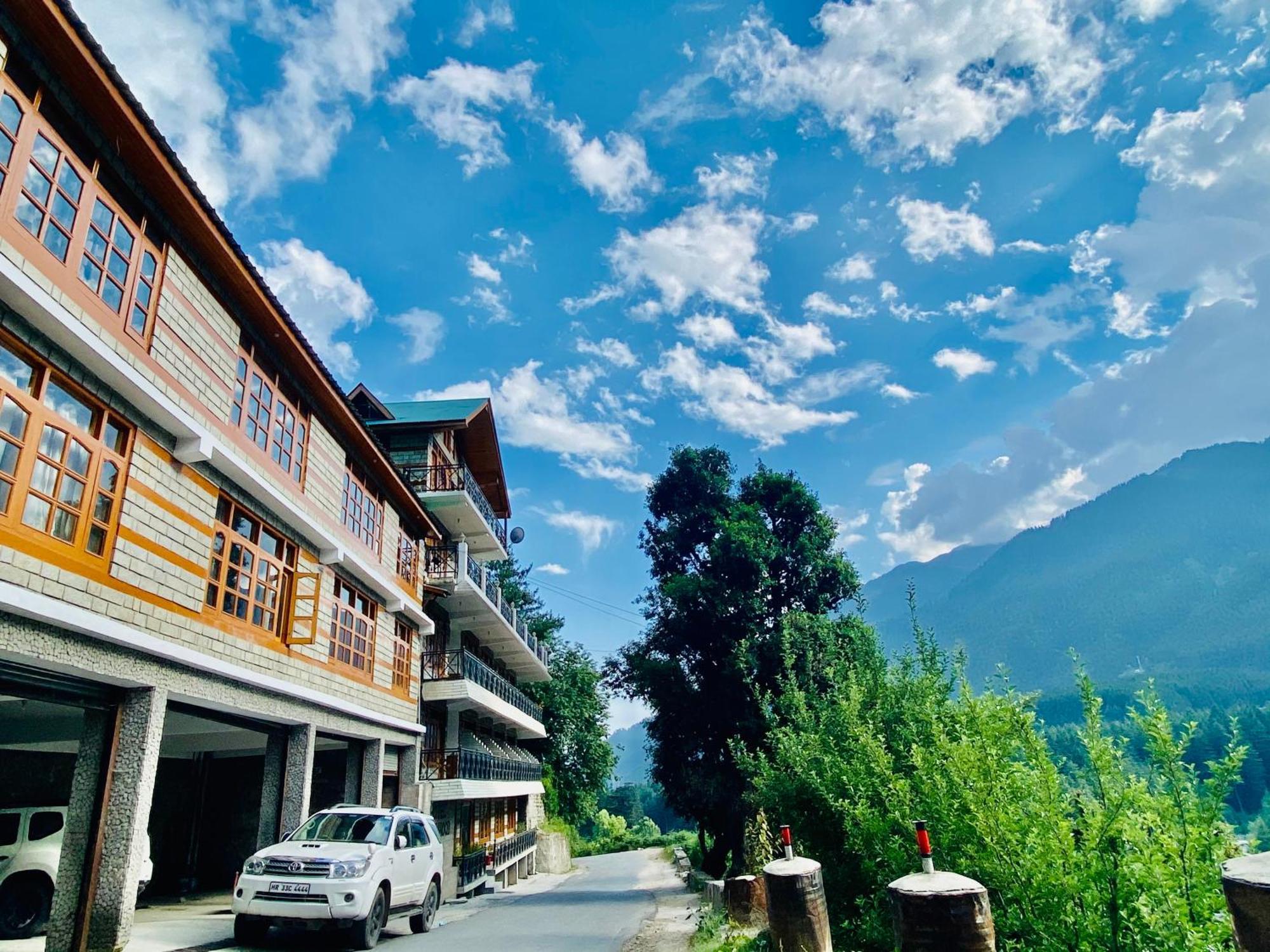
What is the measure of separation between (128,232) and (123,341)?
4.77ft

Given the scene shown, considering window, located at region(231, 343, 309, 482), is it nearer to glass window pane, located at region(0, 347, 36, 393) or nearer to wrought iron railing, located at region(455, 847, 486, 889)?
glass window pane, located at region(0, 347, 36, 393)

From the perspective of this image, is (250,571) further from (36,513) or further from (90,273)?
(90,273)

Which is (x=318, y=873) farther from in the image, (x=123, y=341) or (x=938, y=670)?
(x=938, y=670)

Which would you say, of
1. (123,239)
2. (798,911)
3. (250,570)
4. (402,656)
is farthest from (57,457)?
(402,656)

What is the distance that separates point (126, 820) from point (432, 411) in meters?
17.4

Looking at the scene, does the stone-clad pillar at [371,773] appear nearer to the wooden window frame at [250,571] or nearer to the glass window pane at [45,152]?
the wooden window frame at [250,571]

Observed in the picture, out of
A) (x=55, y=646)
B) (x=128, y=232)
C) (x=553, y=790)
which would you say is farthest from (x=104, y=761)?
(x=553, y=790)

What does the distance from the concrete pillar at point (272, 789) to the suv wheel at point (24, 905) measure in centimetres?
277

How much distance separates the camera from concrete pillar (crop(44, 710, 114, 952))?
8289 millimetres

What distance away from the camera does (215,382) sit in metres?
10.9

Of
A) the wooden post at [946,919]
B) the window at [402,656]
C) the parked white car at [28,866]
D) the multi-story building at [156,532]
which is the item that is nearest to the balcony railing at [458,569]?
the window at [402,656]

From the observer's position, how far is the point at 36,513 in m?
7.46

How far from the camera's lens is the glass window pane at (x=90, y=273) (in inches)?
322

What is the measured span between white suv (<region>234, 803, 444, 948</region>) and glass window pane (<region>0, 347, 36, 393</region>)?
259 inches
